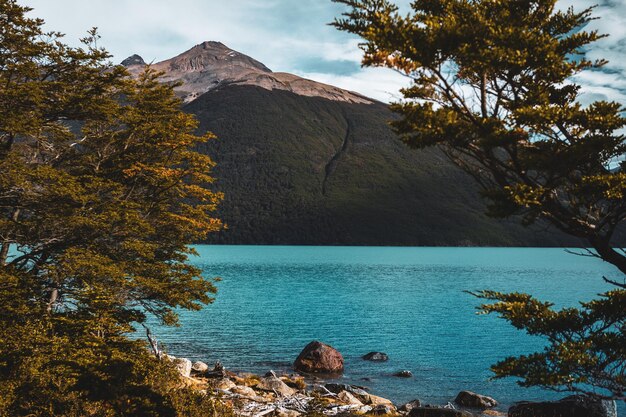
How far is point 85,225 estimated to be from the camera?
2495 centimetres

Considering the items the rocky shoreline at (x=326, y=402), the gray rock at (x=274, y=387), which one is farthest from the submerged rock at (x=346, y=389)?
the gray rock at (x=274, y=387)

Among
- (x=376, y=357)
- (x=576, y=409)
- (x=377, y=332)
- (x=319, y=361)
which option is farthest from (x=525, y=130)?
(x=377, y=332)

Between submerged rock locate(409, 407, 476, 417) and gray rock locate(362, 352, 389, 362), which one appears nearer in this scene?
submerged rock locate(409, 407, 476, 417)

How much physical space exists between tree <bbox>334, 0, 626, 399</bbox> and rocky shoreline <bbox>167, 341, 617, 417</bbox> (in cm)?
1192

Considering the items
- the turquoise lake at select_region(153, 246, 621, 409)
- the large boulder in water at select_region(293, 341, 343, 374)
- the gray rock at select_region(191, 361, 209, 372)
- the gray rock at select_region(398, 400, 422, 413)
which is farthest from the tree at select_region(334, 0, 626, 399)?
the large boulder in water at select_region(293, 341, 343, 374)

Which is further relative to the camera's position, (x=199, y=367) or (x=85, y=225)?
(x=199, y=367)

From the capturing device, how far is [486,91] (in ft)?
40.4

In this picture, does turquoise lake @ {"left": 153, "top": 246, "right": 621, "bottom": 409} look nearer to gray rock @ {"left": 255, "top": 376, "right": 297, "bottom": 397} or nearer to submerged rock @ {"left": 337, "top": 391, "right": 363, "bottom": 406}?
submerged rock @ {"left": 337, "top": 391, "right": 363, "bottom": 406}

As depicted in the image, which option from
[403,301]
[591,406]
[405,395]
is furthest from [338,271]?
[591,406]

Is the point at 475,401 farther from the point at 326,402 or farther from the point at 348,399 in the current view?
the point at 326,402

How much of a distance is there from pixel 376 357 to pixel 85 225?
3086 cm

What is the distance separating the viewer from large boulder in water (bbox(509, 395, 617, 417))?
24625mm

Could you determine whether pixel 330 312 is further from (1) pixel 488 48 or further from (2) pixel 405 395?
(1) pixel 488 48

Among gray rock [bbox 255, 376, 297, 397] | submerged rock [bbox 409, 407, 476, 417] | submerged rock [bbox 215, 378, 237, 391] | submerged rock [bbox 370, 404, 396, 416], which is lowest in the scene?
gray rock [bbox 255, 376, 297, 397]
